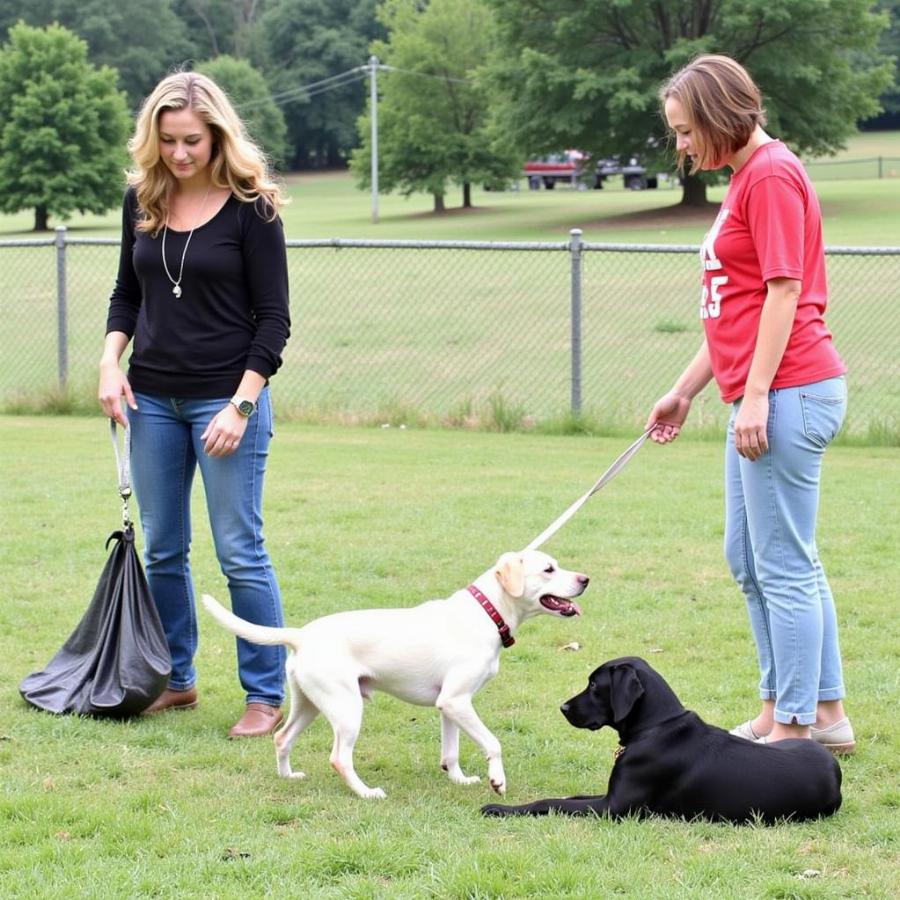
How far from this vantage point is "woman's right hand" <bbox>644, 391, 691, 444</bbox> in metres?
4.68

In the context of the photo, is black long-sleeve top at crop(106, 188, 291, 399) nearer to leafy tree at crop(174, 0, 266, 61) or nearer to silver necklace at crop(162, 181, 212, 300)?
silver necklace at crop(162, 181, 212, 300)

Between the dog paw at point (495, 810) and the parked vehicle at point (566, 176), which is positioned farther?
the parked vehicle at point (566, 176)

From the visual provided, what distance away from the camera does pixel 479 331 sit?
17.9 metres

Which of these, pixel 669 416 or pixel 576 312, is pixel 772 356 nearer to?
pixel 669 416

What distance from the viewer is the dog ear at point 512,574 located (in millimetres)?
4227

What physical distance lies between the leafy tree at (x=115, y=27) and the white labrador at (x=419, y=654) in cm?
8619

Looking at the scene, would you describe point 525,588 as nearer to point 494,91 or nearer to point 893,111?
point 494,91

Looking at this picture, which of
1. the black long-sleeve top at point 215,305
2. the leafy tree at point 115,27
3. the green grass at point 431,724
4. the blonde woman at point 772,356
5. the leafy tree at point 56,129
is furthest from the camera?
the leafy tree at point 115,27

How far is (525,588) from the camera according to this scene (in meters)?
4.26

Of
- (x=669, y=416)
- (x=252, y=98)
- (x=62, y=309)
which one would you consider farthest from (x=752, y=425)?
(x=252, y=98)

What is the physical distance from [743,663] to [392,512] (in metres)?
3.31

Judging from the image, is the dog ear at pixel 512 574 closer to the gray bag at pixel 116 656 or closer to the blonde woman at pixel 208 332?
the blonde woman at pixel 208 332

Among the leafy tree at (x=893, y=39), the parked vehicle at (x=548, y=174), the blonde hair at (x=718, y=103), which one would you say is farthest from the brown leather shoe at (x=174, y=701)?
the leafy tree at (x=893, y=39)

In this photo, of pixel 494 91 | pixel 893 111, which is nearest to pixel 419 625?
pixel 494 91
